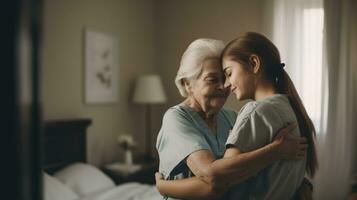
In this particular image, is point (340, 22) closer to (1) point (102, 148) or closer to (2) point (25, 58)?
(2) point (25, 58)

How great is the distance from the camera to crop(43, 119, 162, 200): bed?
4.08 feet

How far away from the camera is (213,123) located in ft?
Answer: 1.50

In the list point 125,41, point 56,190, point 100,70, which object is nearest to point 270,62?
point 125,41

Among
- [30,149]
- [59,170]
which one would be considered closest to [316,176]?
[30,149]

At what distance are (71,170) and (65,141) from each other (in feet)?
0.77

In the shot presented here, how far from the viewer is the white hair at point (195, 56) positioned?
0.44 metres

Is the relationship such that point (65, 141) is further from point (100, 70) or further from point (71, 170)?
point (100, 70)

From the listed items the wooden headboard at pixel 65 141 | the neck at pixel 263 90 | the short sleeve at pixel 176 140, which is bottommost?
the wooden headboard at pixel 65 141

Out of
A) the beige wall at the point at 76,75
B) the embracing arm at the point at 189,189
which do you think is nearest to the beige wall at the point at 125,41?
the beige wall at the point at 76,75

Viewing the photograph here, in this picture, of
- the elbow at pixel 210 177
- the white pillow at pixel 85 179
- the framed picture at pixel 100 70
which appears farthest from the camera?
the framed picture at pixel 100 70

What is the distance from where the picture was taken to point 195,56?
0.45m

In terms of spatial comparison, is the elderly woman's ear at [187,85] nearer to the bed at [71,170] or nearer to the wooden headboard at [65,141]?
the bed at [71,170]

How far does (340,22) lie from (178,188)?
12.4 inches

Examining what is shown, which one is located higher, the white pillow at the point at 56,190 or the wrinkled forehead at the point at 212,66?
the wrinkled forehead at the point at 212,66
